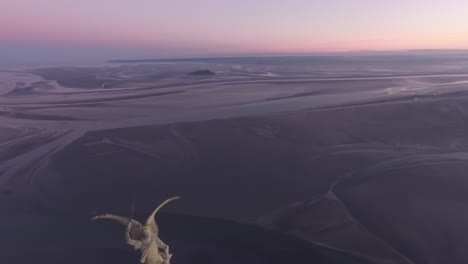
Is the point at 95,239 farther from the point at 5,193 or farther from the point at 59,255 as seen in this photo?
the point at 5,193

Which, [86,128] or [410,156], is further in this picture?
[86,128]

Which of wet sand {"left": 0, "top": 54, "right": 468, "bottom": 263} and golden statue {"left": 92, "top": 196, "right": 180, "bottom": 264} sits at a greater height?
golden statue {"left": 92, "top": 196, "right": 180, "bottom": 264}

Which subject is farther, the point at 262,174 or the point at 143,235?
the point at 262,174

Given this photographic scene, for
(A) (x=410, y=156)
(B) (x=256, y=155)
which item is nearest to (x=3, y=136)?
(B) (x=256, y=155)

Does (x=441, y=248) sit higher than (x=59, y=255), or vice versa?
(x=441, y=248)

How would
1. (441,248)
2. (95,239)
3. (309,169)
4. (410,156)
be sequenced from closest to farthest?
(441,248), (95,239), (309,169), (410,156)

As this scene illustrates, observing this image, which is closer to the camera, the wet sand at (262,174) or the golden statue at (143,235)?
the golden statue at (143,235)

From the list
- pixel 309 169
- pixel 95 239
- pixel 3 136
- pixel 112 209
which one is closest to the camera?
pixel 95 239

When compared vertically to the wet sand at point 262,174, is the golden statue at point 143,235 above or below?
above

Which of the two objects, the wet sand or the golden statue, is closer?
the golden statue

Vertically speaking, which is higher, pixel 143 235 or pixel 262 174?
pixel 143 235
